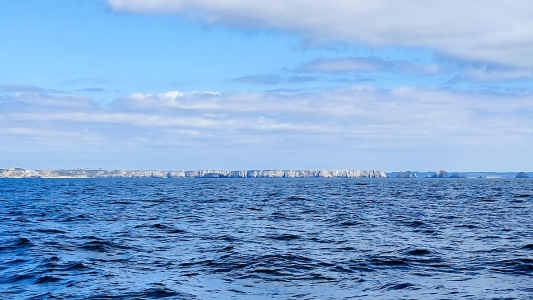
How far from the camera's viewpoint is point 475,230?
40.8 m

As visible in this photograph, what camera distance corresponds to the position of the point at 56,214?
188ft

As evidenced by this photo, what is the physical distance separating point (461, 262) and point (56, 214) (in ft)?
141

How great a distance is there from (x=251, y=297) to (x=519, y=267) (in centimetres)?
1352

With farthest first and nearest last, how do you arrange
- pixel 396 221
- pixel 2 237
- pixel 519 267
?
1. pixel 396 221
2. pixel 2 237
3. pixel 519 267

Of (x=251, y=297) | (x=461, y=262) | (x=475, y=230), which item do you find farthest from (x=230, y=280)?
(x=475, y=230)

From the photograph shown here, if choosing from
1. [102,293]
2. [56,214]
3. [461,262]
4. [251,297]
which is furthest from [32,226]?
[461,262]

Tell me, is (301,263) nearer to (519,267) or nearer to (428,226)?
(519,267)

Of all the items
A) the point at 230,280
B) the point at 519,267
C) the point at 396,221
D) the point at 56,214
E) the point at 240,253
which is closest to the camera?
the point at 230,280

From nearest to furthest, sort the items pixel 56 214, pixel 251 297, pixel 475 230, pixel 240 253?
pixel 251 297
pixel 240 253
pixel 475 230
pixel 56 214

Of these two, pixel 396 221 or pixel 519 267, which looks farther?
pixel 396 221

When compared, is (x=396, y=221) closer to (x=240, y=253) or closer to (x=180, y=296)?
(x=240, y=253)

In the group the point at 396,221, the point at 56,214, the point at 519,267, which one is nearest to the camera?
the point at 519,267

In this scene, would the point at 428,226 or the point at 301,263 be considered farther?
the point at 428,226

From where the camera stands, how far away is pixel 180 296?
21.2 meters
